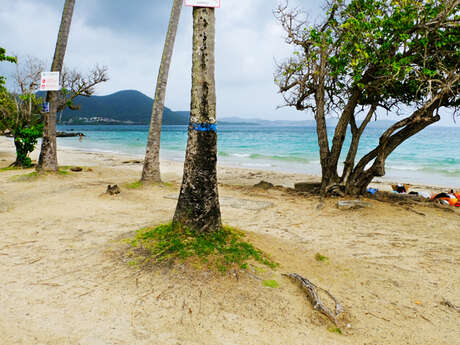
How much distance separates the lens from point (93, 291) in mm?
3100

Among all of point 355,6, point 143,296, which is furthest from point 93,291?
point 355,6

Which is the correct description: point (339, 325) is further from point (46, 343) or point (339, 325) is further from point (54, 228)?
point (54, 228)

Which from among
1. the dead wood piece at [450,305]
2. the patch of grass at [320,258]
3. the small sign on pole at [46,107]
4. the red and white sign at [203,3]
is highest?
the red and white sign at [203,3]

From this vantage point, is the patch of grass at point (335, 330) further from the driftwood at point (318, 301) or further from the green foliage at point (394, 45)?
the green foliage at point (394, 45)

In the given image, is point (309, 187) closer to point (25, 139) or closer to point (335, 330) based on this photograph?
point (335, 330)

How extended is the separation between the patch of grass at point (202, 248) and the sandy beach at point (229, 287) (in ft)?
0.62

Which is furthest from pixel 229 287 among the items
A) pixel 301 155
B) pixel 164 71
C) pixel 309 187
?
pixel 301 155

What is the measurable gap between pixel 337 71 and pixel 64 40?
29.6ft

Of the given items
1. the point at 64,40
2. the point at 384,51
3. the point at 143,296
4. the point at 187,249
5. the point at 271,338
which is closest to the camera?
the point at 271,338

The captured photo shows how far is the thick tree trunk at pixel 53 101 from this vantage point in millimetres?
9781

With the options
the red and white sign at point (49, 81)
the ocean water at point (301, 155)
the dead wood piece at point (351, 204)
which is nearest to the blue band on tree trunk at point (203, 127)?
the dead wood piece at point (351, 204)

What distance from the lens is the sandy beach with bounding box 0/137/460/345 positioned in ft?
8.41

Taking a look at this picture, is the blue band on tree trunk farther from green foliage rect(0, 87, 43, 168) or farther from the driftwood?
green foliage rect(0, 87, 43, 168)

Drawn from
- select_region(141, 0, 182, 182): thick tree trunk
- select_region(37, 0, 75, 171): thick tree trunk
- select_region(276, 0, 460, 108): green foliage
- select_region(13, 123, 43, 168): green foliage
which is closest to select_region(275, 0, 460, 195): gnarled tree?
select_region(276, 0, 460, 108): green foliage
